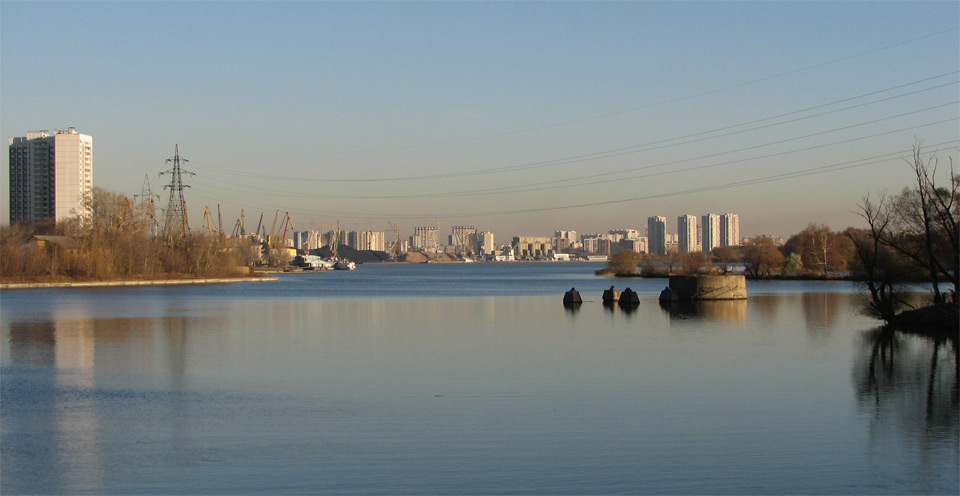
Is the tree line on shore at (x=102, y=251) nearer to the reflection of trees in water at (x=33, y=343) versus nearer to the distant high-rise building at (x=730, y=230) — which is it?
the reflection of trees in water at (x=33, y=343)

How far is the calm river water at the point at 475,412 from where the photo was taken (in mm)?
7809

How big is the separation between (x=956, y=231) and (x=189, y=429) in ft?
66.0

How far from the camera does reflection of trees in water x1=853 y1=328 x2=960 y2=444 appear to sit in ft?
34.1

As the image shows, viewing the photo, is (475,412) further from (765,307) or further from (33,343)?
(765,307)

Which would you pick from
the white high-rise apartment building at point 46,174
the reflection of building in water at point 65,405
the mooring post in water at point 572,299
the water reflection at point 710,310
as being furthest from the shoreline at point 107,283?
the white high-rise apartment building at point 46,174

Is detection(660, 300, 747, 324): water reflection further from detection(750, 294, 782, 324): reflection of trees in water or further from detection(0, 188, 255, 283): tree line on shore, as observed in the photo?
detection(0, 188, 255, 283): tree line on shore

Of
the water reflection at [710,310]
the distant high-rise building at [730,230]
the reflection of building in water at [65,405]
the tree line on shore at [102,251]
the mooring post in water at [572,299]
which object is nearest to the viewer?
the reflection of building in water at [65,405]

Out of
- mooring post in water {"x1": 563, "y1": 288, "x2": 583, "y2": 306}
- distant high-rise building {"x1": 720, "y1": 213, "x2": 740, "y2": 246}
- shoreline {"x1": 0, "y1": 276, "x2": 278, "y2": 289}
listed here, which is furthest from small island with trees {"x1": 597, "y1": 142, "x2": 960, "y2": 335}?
distant high-rise building {"x1": 720, "y1": 213, "x2": 740, "y2": 246}

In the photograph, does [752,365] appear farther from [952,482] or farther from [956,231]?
[956,231]

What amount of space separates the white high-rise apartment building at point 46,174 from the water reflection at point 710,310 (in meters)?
104

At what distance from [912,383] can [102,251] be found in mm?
53494

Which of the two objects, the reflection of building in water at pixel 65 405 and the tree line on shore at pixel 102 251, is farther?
the tree line on shore at pixel 102 251

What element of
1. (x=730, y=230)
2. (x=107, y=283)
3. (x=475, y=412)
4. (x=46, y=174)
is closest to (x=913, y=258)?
(x=475, y=412)

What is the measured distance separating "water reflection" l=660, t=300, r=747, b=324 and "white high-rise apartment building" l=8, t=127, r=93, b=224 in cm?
10416
